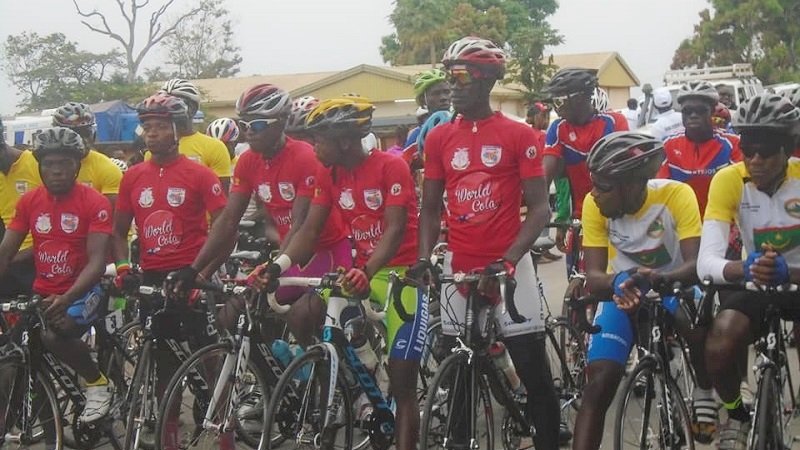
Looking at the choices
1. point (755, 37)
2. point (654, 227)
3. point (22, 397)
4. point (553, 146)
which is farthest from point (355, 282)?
point (755, 37)

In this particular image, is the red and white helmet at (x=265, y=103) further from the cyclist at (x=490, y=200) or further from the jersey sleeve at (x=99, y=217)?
the cyclist at (x=490, y=200)

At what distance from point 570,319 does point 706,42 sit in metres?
42.8

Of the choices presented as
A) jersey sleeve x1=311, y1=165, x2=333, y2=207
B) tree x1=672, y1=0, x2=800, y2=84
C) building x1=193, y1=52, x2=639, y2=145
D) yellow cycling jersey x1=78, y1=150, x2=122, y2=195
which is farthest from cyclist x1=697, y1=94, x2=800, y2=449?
tree x1=672, y1=0, x2=800, y2=84

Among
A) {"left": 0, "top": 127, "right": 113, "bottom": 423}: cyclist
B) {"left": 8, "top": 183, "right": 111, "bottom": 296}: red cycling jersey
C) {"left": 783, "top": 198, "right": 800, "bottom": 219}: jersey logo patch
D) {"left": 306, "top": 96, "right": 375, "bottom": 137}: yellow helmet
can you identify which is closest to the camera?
{"left": 783, "top": 198, "right": 800, "bottom": 219}: jersey logo patch

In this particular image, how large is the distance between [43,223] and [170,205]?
83 cm

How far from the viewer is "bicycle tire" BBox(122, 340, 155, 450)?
6.08m

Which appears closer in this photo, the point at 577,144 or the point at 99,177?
the point at 99,177

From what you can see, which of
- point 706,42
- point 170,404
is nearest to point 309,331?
point 170,404

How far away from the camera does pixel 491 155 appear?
5.53m

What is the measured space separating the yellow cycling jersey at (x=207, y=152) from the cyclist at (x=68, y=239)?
88.6 inches

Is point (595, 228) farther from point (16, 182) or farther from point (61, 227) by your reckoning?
point (16, 182)

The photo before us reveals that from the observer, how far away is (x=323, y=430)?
5.62 m

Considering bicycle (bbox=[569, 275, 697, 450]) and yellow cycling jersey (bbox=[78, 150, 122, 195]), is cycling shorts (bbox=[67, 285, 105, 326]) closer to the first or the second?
yellow cycling jersey (bbox=[78, 150, 122, 195])

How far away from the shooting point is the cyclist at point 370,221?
5.62 meters
